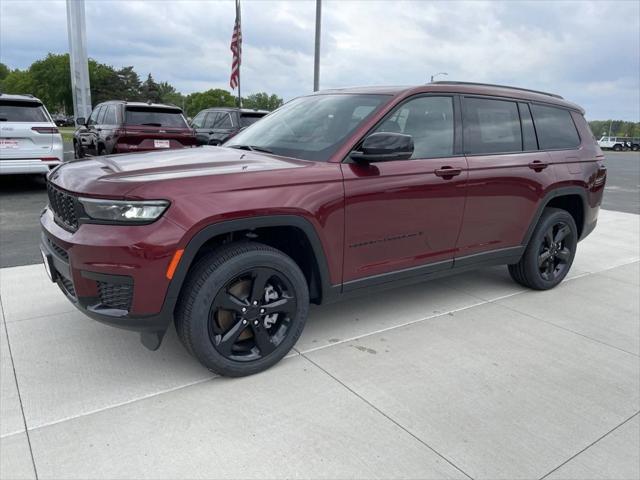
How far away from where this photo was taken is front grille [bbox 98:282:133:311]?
2568 millimetres

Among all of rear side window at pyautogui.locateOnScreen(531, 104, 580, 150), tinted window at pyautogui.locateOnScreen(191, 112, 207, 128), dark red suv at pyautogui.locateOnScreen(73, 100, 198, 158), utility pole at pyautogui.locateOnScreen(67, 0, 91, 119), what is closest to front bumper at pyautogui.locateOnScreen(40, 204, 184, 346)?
rear side window at pyautogui.locateOnScreen(531, 104, 580, 150)

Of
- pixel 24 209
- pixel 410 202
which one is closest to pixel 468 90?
pixel 410 202

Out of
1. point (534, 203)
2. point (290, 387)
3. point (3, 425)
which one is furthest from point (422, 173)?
point (3, 425)

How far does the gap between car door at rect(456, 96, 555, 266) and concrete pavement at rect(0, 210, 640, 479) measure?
63 centimetres

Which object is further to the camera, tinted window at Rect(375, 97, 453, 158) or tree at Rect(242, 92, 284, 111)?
tree at Rect(242, 92, 284, 111)

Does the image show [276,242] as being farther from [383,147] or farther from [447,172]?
[447,172]

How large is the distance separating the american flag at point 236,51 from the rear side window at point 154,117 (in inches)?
406

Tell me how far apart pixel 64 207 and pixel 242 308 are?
3.80ft

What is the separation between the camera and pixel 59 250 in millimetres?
2828

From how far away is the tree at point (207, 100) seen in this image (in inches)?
4348

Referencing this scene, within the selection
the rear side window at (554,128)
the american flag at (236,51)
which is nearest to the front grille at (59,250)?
the rear side window at (554,128)

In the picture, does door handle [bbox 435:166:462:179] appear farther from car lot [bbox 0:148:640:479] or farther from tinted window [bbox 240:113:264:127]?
tinted window [bbox 240:113:264:127]

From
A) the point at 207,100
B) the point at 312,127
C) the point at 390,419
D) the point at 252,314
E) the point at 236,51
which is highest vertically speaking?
the point at 207,100

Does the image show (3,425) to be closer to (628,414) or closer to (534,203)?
(628,414)
